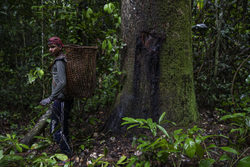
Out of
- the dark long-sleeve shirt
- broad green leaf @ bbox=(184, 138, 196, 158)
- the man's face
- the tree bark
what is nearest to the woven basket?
the dark long-sleeve shirt

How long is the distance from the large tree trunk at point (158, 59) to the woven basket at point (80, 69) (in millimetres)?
464

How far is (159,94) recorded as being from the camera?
7.16ft

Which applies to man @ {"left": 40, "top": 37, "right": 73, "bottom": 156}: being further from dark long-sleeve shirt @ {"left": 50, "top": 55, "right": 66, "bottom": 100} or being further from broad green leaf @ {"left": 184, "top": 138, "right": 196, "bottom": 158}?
broad green leaf @ {"left": 184, "top": 138, "right": 196, "bottom": 158}

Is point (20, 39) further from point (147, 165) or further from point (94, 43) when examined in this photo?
point (147, 165)

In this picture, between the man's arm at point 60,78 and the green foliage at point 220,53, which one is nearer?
the man's arm at point 60,78

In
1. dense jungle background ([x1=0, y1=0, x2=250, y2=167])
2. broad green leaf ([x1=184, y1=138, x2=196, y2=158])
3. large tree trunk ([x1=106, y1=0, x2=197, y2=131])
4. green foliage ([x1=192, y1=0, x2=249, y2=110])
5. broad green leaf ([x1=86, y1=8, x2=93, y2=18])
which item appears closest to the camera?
broad green leaf ([x1=184, y1=138, x2=196, y2=158])

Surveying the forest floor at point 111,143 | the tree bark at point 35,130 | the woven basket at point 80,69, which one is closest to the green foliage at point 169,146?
the forest floor at point 111,143

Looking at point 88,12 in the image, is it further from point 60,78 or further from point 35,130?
point 35,130

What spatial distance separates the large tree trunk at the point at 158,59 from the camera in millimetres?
2133

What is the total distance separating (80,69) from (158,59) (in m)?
0.93

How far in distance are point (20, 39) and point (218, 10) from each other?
5118 mm

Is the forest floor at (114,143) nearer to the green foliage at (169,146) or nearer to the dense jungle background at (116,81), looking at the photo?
the dense jungle background at (116,81)

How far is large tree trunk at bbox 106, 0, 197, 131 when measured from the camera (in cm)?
213

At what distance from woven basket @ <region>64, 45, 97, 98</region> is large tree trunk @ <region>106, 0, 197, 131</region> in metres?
0.46
